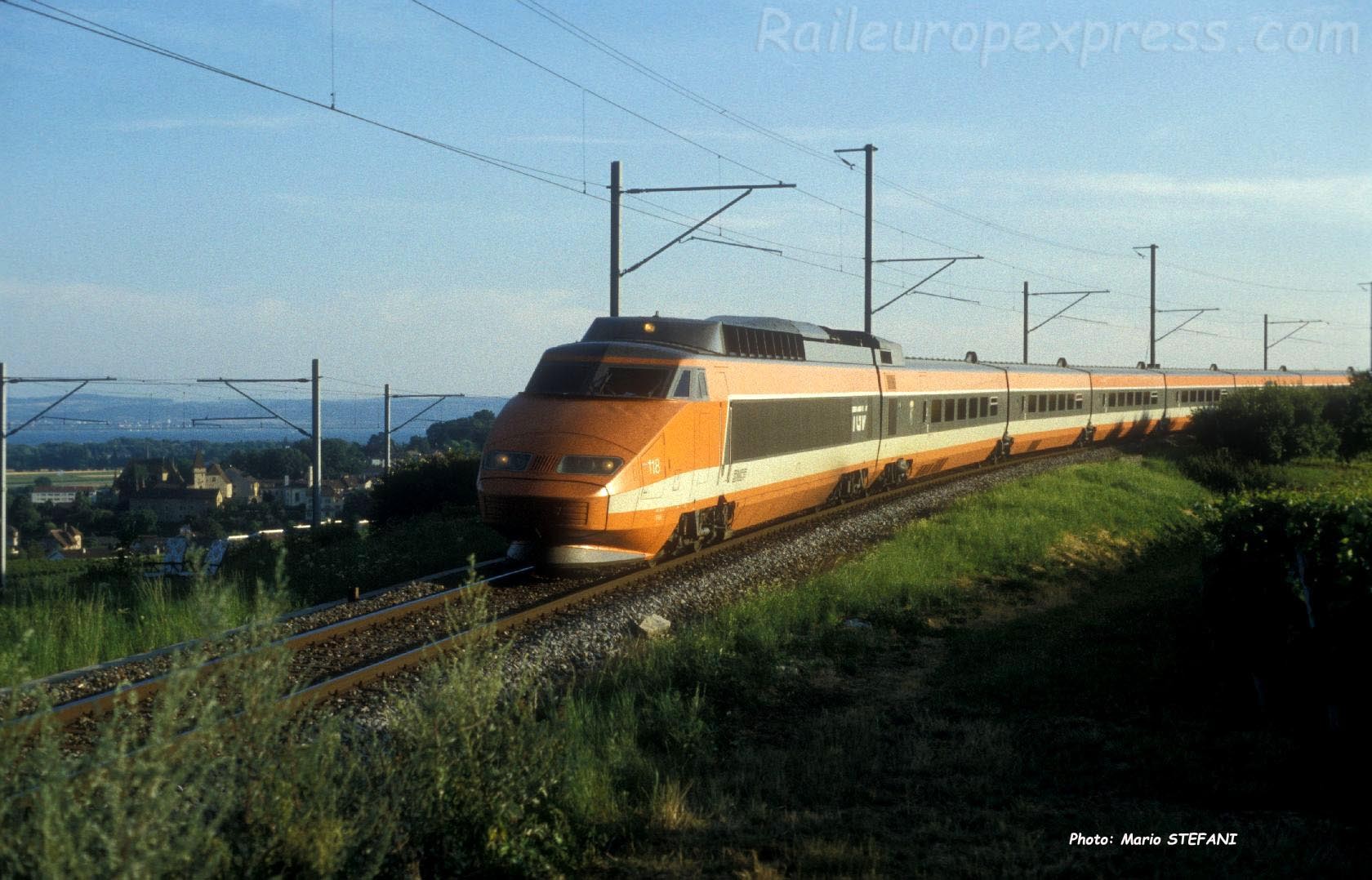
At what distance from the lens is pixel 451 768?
6039 millimetres

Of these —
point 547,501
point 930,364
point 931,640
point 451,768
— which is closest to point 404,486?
point 930,364

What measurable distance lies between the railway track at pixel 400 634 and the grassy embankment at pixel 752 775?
1.66 feet

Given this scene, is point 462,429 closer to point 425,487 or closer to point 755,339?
point 425,487

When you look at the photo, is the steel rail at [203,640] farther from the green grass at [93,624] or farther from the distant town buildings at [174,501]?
the distant town buildings at [174,501]

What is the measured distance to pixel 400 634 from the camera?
1145 cm

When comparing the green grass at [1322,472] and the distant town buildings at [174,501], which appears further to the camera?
the distant town buildings at [174,501]

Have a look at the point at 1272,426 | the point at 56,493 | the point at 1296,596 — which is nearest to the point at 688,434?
the point at 1296,596

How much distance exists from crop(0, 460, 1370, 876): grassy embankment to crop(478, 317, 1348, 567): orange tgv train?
239 cm

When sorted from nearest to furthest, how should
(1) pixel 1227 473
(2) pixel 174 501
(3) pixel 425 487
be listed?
1. (3) pixel 425 487
2. (1) pixel 1227 473
3. (2) pixel 174 501

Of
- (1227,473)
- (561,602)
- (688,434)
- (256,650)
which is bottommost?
(561,602)

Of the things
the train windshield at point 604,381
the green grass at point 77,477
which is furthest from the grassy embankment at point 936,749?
the green grass at point 77,477

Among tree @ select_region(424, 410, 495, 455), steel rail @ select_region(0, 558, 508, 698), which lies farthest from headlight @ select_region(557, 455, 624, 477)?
tree @ select_region(424, 410, 495, 455)

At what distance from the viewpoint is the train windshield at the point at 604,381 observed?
47.1 feet

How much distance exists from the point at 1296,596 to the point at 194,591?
752cm
